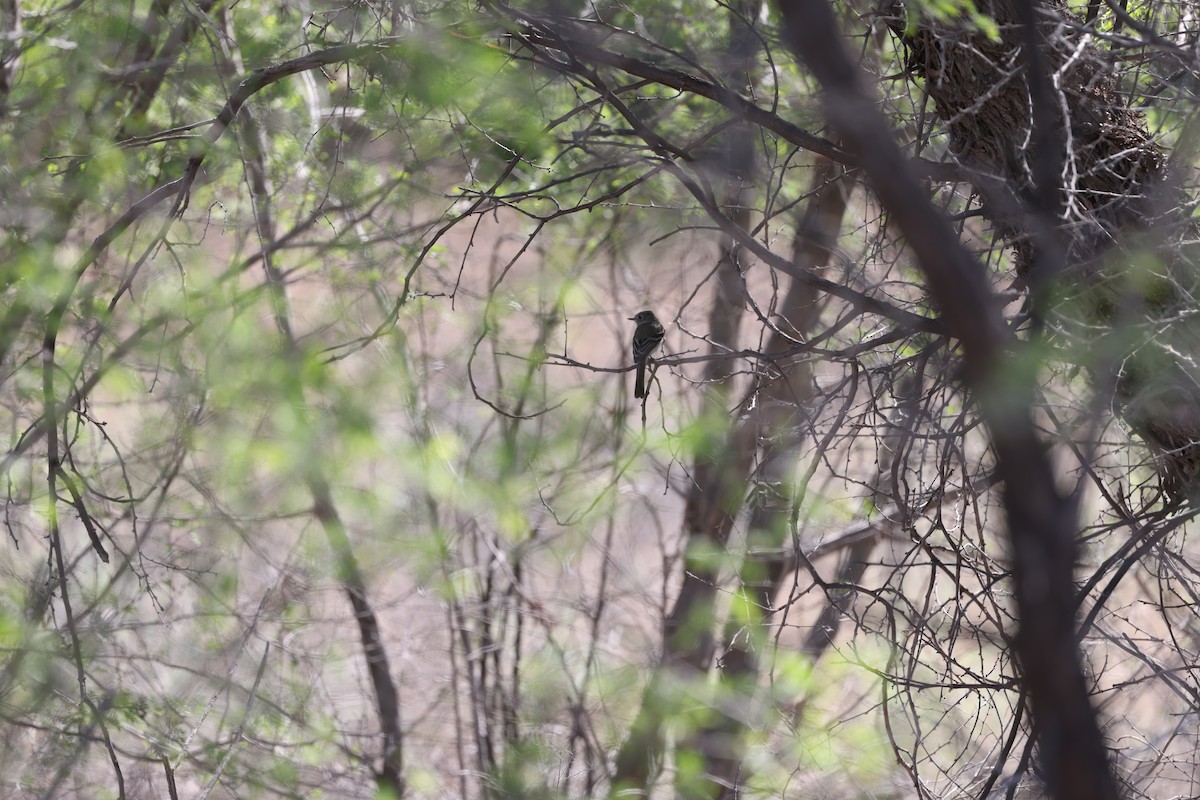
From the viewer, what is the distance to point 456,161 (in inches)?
199

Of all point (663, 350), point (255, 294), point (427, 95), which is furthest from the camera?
point (663, 350)

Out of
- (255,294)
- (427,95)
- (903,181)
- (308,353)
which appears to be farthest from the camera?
(308,353)

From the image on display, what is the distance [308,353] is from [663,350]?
2078mm

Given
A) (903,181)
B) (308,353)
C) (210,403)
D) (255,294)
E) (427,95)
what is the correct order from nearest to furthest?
(903,181) < (427,95) < (255,294) < (308,353) < (210,403)

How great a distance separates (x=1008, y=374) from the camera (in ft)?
4.11

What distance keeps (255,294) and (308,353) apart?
13.6 inches

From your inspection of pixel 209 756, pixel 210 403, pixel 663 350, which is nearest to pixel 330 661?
pixel 209 756

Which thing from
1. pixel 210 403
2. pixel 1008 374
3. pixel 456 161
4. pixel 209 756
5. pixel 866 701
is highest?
pixel 456 161

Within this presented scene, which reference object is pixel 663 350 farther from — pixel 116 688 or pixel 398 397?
pixel 116 688

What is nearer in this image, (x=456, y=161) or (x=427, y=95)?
(x=427, y=95)

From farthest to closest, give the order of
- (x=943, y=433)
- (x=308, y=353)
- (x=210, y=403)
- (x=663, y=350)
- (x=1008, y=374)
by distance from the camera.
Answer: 1. (x=663, y=350)
2. (x=210, y=403)
3. (x=308, y=353)
4. (x=943, y=433)
5. (x=1008, y=374)

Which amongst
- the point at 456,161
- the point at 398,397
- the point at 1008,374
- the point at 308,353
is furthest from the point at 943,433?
the point at 398,397

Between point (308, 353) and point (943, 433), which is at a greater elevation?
point (308, 353)

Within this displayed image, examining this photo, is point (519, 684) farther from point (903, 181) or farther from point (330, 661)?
point (903, 181)
